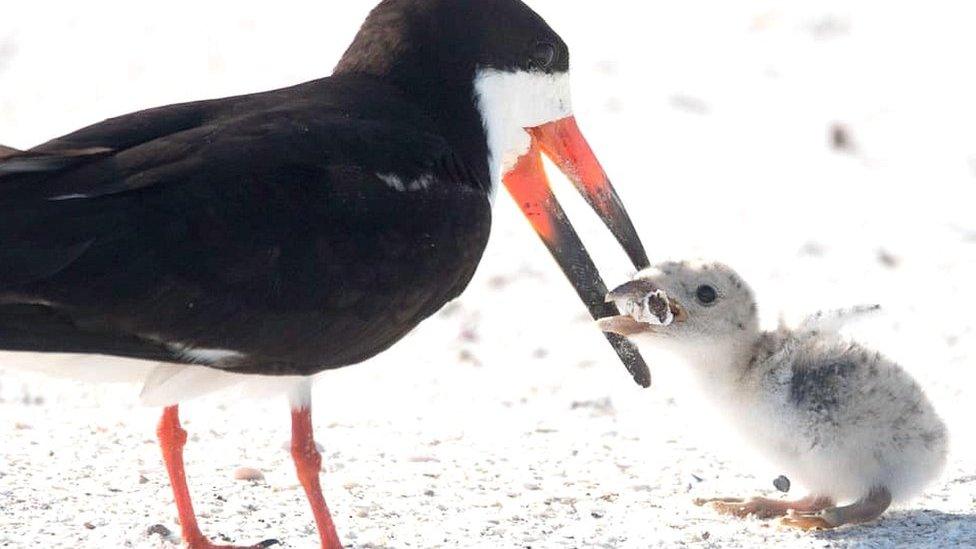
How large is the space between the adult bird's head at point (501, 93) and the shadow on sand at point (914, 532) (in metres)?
1.15

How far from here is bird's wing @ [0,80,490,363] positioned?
497cm

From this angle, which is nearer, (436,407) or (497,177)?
(497,177)

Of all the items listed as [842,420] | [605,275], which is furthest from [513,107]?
[605,275]

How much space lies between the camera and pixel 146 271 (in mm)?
5004

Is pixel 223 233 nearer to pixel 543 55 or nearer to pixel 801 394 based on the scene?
pixel 543 55

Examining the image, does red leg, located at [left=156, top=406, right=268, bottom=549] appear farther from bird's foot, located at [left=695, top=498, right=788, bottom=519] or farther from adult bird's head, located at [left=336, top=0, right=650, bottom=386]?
bird's foot, located at [left=695, top=498, right=788, bottom=519]

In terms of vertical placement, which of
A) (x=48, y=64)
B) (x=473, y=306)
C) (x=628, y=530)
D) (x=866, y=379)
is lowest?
(x=628, y=530)

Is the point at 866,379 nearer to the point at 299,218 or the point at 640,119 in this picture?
the point at 299,218

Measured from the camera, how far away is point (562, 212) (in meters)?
6.64

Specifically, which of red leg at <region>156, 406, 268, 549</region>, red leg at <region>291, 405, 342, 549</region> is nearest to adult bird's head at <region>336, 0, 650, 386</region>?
red leg at <region>291, 405, 342, 549</region>

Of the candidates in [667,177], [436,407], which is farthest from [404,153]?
[667,177]

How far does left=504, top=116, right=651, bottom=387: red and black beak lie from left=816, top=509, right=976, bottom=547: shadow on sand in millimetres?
1153

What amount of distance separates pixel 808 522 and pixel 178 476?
204 cm

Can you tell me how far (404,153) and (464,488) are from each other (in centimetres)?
140
